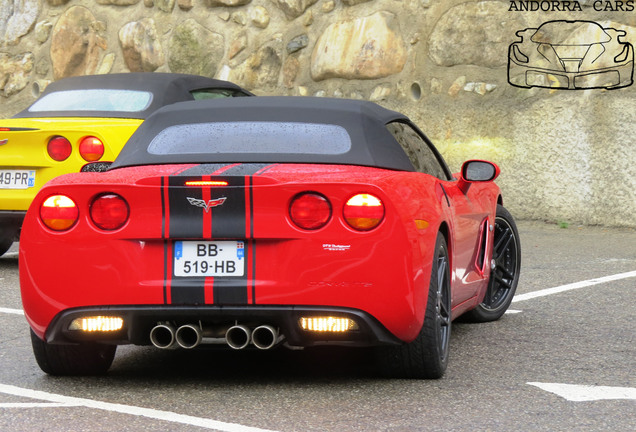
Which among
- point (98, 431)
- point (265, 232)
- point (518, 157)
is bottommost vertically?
point (518, 157)

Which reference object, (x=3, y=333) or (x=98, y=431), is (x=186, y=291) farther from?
(x=3, y=333)

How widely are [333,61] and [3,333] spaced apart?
25.3ft

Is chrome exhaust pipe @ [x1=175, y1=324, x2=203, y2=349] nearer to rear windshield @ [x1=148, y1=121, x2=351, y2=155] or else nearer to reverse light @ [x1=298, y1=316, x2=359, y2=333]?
reverse light @ [x1=298, y1=316, x2=359, y2=333]

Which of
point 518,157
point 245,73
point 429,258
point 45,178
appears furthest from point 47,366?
point 245,73

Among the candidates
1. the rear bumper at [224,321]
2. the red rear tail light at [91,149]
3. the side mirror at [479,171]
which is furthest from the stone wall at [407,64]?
the rear bumper at [224,321]

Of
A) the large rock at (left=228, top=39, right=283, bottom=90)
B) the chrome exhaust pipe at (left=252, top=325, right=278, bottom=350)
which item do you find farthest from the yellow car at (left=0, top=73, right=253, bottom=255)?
the chrome exhaust pipe at (left=252, top=325, right=278, bottom=350)

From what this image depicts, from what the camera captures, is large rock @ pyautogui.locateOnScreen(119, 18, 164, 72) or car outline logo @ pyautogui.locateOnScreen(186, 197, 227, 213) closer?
car outline logo @ pyautogui.locateOnScreen(186, 197, 227, 213)

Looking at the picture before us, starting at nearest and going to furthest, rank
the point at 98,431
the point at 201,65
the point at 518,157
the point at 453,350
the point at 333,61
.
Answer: the point at 98,431 → the point at 453,350 → the point at 518,157 → the point at 333,61 → the point at 201,65

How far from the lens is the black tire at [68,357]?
539cm

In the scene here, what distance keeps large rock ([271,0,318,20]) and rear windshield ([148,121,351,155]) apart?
28.0 feet

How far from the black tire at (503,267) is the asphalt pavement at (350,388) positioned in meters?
0.11

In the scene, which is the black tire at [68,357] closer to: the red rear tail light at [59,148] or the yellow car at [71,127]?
the yellow car at [71,127]

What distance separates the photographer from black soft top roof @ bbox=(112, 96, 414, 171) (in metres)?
5.38

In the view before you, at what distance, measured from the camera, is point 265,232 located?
4.89m
